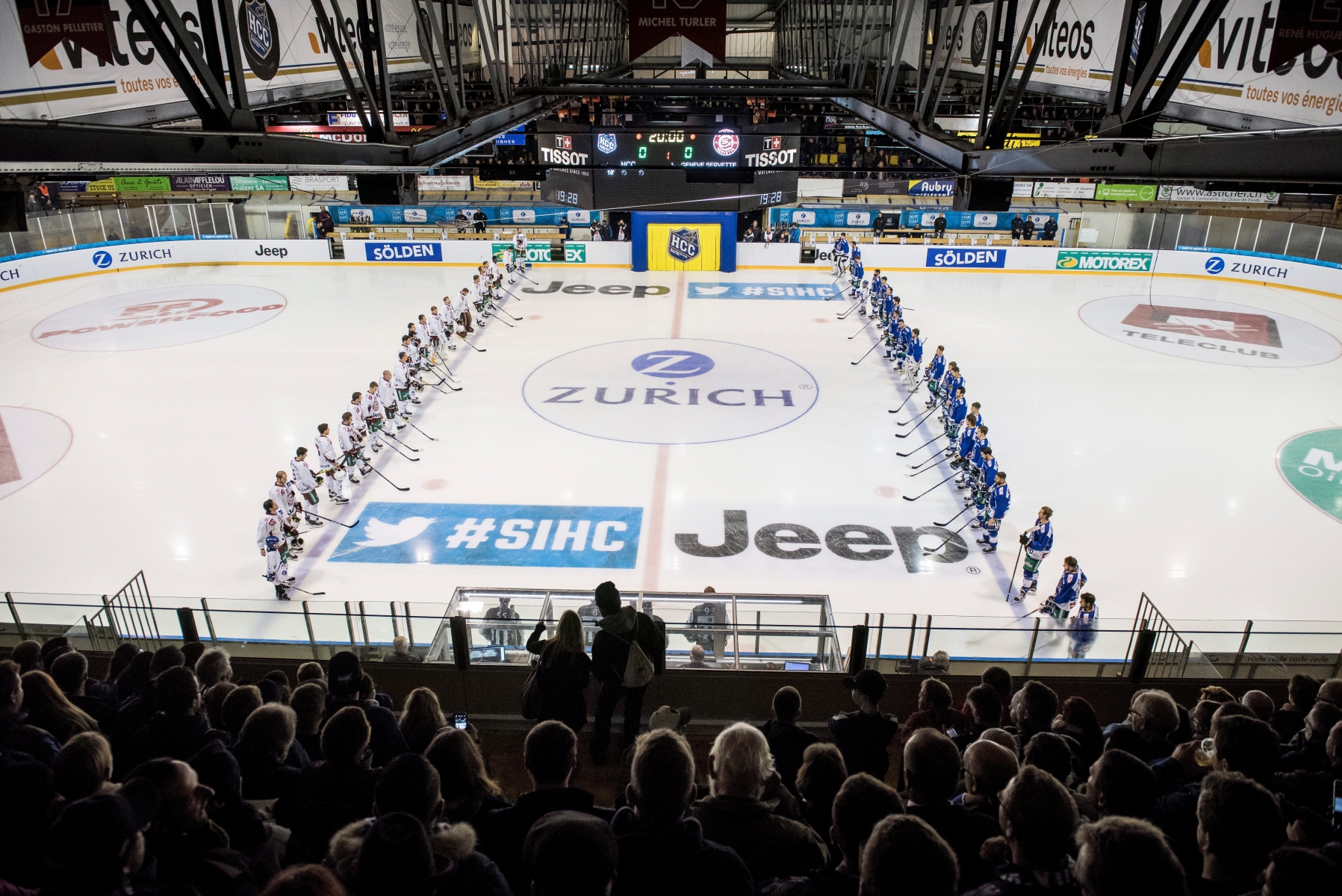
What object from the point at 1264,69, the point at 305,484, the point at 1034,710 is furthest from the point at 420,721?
the point at 1264,69

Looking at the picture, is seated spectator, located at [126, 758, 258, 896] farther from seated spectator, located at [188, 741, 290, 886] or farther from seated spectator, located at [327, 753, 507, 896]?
seated spectator, located at [327, 753, 507, 896]

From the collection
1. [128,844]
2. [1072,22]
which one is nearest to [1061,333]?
[1072,22]

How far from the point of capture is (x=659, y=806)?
227 centimetres

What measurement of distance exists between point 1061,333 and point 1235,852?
1748 cm

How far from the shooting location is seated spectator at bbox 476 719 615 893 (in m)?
2.54

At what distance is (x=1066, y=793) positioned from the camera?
2.28 metres

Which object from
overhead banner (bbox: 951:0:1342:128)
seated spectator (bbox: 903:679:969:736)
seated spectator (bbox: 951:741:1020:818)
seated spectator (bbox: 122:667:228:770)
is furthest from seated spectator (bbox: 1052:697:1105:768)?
overhead banner (bbox: 951:0:1342:128)

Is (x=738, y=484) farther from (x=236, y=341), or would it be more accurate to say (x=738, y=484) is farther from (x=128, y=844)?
(x=236, y=341)

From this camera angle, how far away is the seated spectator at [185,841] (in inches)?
91.4

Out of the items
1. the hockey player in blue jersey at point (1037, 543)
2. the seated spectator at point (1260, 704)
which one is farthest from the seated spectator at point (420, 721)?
the hockey player in blue jersey at point (1037, 543)

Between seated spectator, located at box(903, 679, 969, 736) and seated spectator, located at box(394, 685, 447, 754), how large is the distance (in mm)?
2246

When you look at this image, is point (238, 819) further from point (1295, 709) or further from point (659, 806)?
point (1295, 709)

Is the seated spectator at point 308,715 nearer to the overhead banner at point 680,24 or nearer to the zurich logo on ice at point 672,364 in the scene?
the zurich logo on ice at point 672,364

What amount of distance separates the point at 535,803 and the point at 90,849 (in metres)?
1.17
